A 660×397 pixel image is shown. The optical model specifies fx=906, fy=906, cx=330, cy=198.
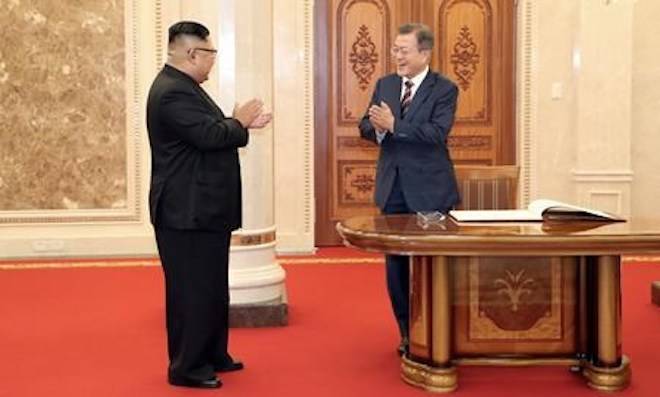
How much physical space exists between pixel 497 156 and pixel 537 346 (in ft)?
15.2

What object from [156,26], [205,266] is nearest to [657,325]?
[205,266]

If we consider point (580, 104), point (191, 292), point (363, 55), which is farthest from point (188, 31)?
point (580, 104)

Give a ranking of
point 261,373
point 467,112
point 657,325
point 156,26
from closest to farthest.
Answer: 1. point 261,373
2. point 657,325
3. point 156,26
4. point 467,112

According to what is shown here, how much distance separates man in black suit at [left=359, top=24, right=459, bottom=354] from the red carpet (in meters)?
0.41

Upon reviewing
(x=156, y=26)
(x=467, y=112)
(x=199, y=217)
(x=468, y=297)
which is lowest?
(x=468, y=297)

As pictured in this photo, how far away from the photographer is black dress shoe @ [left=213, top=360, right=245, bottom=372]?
3.85 m

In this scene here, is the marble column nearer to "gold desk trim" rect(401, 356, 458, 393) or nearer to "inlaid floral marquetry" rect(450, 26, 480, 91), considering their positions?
"gold desk trim" rect(401, 356, 458, 393)

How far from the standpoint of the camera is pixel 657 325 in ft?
15.6

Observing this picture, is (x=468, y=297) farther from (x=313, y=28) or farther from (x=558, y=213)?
(x=313, y=28)

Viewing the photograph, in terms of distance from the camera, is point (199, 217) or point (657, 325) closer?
point (199, 217)

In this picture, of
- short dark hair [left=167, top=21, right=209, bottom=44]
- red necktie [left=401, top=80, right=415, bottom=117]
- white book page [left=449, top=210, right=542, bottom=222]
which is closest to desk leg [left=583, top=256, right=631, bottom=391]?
white book page [left=449, top=210, right=542, bottom=222]

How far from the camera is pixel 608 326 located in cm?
348

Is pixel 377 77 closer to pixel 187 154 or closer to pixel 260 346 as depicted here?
pixel 260 346

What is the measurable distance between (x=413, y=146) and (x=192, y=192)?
1089 millimetres
